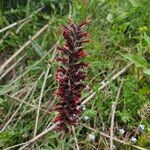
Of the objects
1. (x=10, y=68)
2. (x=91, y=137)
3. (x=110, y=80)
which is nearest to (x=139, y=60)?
(x=110, y=80)

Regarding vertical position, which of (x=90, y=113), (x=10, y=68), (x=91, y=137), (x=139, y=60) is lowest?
(x=91, y=137)

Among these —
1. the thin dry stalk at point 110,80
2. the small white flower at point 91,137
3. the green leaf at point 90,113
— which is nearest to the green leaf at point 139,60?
the thin dry stalk at point 110,80

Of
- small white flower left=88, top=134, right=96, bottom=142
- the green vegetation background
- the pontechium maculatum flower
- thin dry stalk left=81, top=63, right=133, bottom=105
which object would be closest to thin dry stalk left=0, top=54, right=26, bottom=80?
the green vegetation background

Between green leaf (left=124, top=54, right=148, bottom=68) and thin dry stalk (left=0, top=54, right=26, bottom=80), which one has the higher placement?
thin dry stalk (left=0, top=54, right=26, bottom=80)

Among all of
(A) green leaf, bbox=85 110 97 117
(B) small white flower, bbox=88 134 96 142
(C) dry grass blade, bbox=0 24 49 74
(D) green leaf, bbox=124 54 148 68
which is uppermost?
(C) dry grass blade, bbox=0 24 49 74

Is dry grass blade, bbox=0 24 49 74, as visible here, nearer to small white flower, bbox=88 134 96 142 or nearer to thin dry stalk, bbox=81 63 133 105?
thin dry stalk, bbox=81 63 133 105

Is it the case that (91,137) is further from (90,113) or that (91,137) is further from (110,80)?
(110,80)

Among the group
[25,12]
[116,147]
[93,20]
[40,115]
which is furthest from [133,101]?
[25,12]

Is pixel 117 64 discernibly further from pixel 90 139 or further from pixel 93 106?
pixel 90 139

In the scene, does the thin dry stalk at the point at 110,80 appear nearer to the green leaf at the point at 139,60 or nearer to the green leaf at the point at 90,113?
the green leaf at the point at 90,113
